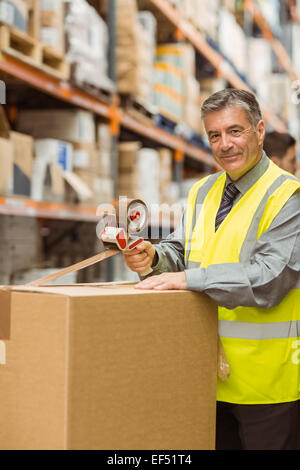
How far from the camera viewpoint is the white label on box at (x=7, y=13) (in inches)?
107

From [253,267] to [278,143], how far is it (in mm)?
1306

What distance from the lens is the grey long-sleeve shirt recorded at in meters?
1.35

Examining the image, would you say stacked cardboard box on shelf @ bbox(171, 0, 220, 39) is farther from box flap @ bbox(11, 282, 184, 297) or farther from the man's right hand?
box flap @ bbox(11, 282, 184, 297)

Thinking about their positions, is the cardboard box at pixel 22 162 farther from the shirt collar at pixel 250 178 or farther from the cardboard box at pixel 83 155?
the shirt collar at pixel 250 178

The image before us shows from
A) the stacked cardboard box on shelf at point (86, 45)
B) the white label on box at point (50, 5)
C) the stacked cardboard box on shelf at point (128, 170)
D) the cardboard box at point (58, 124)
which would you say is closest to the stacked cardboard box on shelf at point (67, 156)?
the cardboard box at point (58, 124)

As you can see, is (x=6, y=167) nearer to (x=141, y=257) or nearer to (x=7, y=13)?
(x=7, y=13)

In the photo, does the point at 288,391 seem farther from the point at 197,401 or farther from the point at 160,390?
the point at 160,390

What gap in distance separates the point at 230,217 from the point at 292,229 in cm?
17

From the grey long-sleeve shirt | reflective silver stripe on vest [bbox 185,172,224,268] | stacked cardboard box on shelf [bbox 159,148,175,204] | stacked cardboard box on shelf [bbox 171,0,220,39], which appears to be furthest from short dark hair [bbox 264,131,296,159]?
stacked cardboard box on shelf [bbox 171,0,220,39]

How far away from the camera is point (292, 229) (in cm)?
145

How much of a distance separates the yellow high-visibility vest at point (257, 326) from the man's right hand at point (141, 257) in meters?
0.15

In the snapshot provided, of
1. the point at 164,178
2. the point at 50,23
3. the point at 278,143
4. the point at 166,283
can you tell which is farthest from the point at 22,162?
the point at 164,178

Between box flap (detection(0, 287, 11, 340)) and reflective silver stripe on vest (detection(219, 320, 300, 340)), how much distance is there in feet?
1.87
